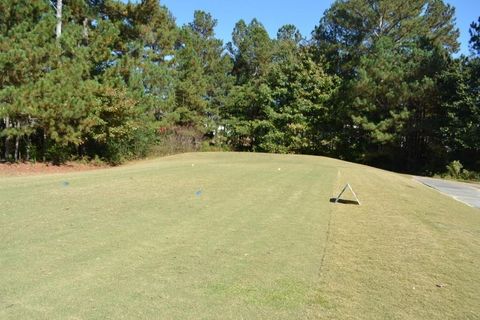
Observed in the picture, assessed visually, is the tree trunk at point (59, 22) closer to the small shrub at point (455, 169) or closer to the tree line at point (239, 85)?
the tree line at point (239, 85)

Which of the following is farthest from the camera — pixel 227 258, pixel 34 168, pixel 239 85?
pixel 239 85

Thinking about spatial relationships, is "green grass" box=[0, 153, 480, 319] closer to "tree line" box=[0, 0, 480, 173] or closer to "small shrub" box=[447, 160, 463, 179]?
"tree line" box=[0, 0, 480, 173]

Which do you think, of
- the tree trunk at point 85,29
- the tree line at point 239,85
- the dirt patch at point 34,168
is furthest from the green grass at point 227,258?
the tree trunk at point 85,29

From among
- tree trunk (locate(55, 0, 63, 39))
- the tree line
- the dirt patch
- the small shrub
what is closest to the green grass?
the dirt patch

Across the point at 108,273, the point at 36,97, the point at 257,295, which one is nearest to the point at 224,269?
the point at 257,295

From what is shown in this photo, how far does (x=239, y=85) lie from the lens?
42.5 meters

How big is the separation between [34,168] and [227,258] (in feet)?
55.2

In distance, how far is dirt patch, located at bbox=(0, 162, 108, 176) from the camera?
57.9 ft

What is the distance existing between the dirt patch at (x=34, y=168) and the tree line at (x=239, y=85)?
1.32 m

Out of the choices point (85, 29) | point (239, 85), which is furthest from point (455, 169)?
point (85, 29)

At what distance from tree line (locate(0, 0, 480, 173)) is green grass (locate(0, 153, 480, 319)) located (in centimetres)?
1058

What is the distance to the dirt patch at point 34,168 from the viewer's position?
57.9ft

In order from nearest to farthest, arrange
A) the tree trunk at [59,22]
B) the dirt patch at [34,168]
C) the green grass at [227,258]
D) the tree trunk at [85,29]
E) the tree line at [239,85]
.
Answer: the green grass at [227,258], the dirt patch at [34,168], the tree line at [239,85], the tree trunk at [59,22], the tree trunk at [85,29]

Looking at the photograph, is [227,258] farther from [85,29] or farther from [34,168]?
[85,29]
